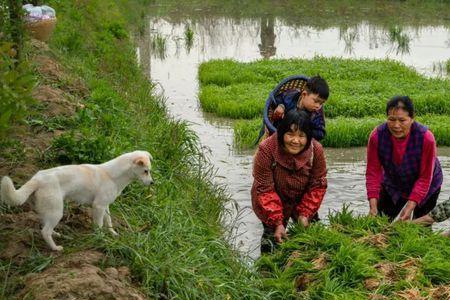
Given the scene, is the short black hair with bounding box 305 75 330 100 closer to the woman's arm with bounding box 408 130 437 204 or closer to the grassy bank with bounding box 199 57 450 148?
the woman's arm with bounding box 408 130 437 204

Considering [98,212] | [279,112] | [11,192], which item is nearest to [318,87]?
[279,112]

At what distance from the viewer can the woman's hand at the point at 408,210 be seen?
225 inches

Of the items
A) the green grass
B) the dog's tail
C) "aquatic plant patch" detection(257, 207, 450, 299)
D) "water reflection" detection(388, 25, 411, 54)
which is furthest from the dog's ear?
"water reflection" detection(388, 25, 411, 54)

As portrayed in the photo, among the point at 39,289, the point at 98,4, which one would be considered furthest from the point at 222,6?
the point at 39,289

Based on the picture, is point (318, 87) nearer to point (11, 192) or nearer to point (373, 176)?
point (373, 176)

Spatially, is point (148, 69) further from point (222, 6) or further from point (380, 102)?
point (222, 6)

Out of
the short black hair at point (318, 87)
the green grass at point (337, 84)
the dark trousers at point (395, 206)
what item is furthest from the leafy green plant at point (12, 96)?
the green grass at point (337, 84)

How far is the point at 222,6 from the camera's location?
2544 cm

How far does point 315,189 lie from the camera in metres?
5.71

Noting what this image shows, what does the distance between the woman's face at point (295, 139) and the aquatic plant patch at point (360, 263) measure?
0.62 meters

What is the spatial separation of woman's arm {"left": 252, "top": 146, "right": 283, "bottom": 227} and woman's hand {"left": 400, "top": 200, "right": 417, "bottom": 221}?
980 millimetres

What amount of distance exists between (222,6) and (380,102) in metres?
14.8

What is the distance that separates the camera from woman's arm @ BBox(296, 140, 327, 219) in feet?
18.6

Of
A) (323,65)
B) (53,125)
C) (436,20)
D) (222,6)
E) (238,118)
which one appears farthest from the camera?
(222,6)
